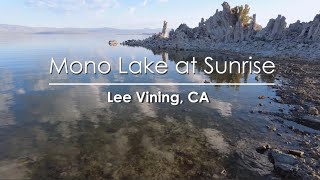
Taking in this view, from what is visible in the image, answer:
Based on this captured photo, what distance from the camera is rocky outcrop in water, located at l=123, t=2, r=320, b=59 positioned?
6906 centimetres

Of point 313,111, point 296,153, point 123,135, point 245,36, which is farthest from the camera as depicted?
point 245,36

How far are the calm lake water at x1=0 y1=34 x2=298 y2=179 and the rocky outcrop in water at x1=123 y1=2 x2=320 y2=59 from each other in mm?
43850

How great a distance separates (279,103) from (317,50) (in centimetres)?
4206

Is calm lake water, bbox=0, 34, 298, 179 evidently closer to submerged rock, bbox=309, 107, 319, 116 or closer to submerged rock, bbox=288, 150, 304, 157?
submerged rock, bbox=288, 150, 304, 157

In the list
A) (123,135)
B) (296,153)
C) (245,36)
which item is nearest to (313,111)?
(296,153)

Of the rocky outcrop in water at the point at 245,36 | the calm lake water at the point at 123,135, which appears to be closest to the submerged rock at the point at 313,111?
the calm lake water at the point at 123,135

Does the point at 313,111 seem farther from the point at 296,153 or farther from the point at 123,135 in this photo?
the point at 123,135

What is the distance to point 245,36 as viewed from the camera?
9006 centimetres

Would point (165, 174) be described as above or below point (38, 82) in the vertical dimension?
below

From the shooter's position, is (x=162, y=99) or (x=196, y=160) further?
(x=162, y=99)

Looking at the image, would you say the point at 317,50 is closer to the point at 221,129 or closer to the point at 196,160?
the point at 221,129

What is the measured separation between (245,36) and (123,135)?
77.8 meters

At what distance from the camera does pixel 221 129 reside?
20188 millimetres

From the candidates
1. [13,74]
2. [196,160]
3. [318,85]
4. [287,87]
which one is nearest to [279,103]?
[287,87]
